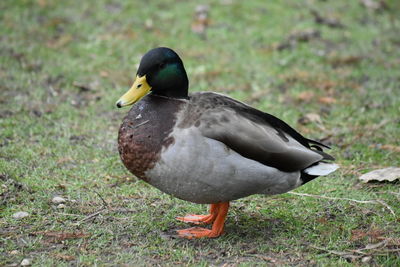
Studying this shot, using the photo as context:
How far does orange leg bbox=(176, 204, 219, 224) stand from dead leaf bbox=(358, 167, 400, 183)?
4.32 feet

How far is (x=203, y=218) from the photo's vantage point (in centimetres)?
405

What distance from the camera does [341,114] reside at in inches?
241

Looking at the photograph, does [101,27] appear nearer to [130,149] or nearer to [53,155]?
[53,155]

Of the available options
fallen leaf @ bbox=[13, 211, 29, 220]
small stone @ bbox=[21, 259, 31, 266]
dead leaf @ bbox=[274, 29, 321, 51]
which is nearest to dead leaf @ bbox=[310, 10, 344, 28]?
dead leaf @ bbox=[274, 29, 321, 51]

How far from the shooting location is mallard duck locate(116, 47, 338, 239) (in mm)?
3475

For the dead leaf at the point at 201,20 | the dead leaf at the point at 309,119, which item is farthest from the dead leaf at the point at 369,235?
the dead leaf at the point at 201,20

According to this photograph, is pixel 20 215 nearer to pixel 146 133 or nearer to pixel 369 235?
pixel 146 133

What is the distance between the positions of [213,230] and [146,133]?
773mm

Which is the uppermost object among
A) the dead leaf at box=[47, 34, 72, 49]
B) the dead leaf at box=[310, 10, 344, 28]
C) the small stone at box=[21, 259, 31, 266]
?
the small stone at box=[21, 259, 31, 266]

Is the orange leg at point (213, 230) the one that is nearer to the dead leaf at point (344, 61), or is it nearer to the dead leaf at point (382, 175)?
the dead leaf at point (382, 175)

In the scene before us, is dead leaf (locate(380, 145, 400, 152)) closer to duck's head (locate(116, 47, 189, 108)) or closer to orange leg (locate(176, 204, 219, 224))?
orange leg (locate(176, 204, 219, 224))

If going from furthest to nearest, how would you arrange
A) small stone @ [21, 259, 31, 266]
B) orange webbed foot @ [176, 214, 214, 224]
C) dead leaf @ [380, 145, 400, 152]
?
dead leaf @ [380, 145, 400, 152]
orange webbed foot @ [176, 214, 214, 224]
small stone @ [21, 259, 31, 266]

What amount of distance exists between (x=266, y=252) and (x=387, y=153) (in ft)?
6.95

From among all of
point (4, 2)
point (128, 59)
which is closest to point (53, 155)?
point (128, 59)
